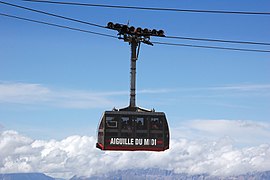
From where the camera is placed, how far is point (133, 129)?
173 ft

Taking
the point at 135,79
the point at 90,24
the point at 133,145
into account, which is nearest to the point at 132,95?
the point at 135,79

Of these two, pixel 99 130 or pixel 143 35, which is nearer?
pixel 143 35

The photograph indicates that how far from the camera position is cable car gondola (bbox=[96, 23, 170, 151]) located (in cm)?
5247

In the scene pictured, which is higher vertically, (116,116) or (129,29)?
(129,29)

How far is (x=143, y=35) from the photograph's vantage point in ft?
157

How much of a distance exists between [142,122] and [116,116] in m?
2.57

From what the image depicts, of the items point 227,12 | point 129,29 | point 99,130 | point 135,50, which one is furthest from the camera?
point 99,130

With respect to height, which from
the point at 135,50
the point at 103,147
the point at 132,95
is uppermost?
the point at 135,50

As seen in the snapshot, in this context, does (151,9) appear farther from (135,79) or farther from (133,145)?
(133,145)

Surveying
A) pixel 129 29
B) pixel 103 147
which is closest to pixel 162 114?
pixel 103 147

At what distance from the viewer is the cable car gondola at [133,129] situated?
172ft

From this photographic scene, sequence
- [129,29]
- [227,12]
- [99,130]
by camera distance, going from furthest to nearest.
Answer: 1. [99,130]
2. [129,29]
3. [227,12]

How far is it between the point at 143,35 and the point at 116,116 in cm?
914

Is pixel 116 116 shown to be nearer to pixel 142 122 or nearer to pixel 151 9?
pixel 142 122
